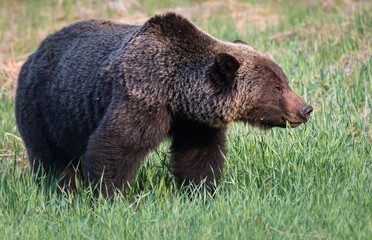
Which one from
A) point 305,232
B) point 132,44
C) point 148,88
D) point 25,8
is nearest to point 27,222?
point 148,88

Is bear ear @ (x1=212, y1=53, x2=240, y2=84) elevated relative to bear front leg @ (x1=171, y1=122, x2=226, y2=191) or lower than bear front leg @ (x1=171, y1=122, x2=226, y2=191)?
elevated

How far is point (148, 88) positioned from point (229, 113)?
2.48ft

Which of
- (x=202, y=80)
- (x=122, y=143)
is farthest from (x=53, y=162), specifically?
(x=202, y=80)

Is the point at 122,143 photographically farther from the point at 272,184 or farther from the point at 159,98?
the point at 272,184

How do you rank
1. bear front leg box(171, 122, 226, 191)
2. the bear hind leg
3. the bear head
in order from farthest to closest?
the bear hind leg
bear front leg box(171, 122, 226, 191)
the bear head

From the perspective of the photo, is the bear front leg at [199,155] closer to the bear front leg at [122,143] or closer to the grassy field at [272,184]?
the grassy field at [272,184]

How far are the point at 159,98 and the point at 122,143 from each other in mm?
509

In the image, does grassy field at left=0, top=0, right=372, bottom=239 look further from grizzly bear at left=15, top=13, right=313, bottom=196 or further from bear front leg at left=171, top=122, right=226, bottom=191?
grizzly bear at left=15, top=13, right=313, bottom=196

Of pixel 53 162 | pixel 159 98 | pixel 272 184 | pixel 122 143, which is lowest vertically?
pixel 53 162

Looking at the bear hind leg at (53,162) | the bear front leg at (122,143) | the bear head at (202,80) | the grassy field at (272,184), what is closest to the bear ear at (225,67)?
the bear head at (202,80)

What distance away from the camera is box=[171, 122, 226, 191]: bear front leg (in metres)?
5.30

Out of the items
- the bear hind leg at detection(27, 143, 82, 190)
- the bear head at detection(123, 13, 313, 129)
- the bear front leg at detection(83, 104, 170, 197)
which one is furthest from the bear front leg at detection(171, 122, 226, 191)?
the bear hind leg at detection(27, 143, 82, 190)

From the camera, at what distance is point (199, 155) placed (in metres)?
5.34

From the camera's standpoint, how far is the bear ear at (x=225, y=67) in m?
4.71
